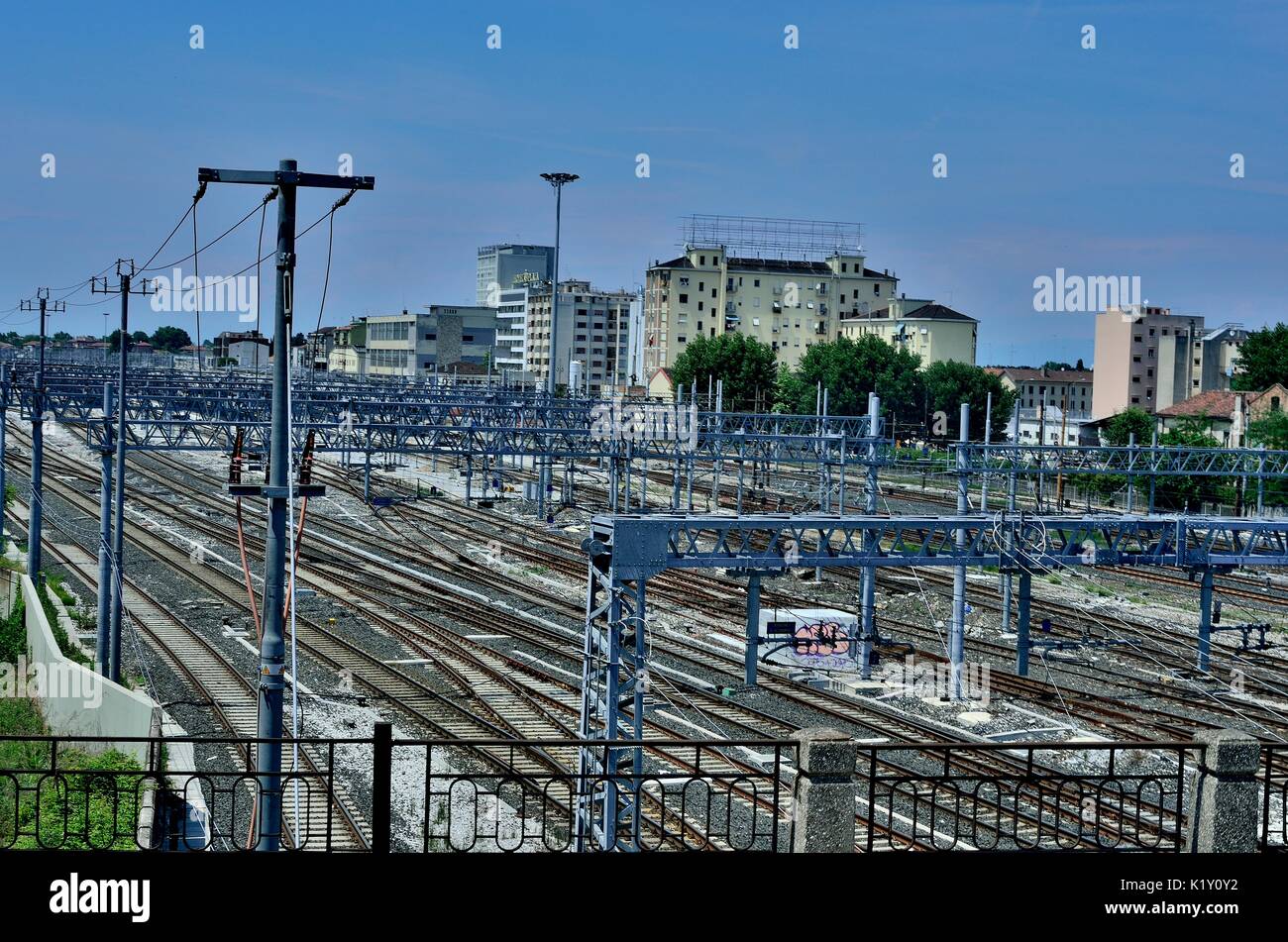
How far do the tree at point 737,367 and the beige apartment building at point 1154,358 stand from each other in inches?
916

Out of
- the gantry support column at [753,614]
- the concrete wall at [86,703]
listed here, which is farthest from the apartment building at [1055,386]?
the concrete wall at [86,703]

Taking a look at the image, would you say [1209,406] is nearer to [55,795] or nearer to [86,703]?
[86,703]

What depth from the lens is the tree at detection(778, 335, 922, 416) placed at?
3105 inches

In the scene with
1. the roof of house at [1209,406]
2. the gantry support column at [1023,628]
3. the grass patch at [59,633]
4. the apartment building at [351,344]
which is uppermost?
the apartment building at [351,344]

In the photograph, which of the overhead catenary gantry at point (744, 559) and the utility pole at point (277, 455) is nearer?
the utility pole at point (277, 455)

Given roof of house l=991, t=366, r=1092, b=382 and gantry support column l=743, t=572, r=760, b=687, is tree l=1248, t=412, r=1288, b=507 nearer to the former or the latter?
gantry support column l=743, t=572, r=760, b=687

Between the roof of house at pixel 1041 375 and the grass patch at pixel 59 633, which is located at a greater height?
the roof of house at pixel 1041 375

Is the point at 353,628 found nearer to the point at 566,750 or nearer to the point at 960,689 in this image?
the point at 566,750

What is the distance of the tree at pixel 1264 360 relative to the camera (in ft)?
222

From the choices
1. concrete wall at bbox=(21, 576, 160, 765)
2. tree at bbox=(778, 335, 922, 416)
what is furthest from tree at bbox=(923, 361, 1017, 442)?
concrete wall at bbox=(21, 576, 160, 765)

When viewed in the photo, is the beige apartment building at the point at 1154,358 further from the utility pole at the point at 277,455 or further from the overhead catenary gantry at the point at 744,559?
the utility pole at the point at 277,455

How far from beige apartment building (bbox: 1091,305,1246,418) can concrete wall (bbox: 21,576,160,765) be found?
74.3m
